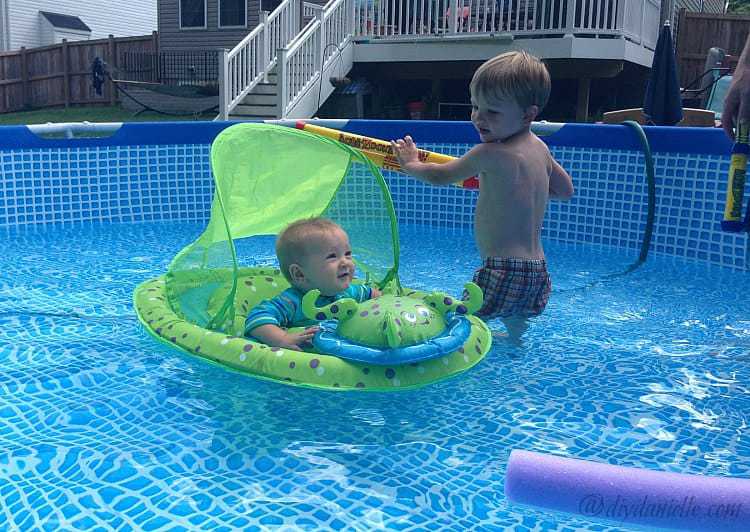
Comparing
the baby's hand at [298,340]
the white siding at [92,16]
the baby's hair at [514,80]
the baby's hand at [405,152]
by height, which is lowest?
the baby's hand at [298,340]

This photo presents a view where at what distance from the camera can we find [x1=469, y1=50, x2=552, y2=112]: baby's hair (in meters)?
2.98

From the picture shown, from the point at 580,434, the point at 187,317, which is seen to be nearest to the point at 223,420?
the point at 187,317

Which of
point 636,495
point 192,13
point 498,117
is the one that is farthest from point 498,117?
point 192,13

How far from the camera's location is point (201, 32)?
18.4 meters

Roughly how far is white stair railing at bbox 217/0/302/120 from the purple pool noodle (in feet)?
35.3

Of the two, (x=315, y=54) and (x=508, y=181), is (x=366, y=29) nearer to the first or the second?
(x=315, y=54)

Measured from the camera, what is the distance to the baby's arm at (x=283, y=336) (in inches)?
112

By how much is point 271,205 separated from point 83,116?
15.6 meters

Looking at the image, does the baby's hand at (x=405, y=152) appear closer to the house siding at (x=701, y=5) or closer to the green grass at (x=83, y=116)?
the green grass at (x=83, y=116)

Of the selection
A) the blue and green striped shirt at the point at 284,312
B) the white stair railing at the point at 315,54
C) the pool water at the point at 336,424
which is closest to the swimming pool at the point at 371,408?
the pool water at the point at 336,424

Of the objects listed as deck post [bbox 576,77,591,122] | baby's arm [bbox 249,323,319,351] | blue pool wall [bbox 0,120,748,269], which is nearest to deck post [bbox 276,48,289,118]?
deck post [bbox 576,77,591,122]

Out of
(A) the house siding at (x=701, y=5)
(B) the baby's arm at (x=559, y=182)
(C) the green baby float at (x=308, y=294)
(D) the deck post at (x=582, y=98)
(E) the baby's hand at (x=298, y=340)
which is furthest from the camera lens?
(A) the house siding at (x=701, y=5)

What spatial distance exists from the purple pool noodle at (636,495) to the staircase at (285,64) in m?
10.4

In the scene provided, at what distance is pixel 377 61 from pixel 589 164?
7.57 metres
